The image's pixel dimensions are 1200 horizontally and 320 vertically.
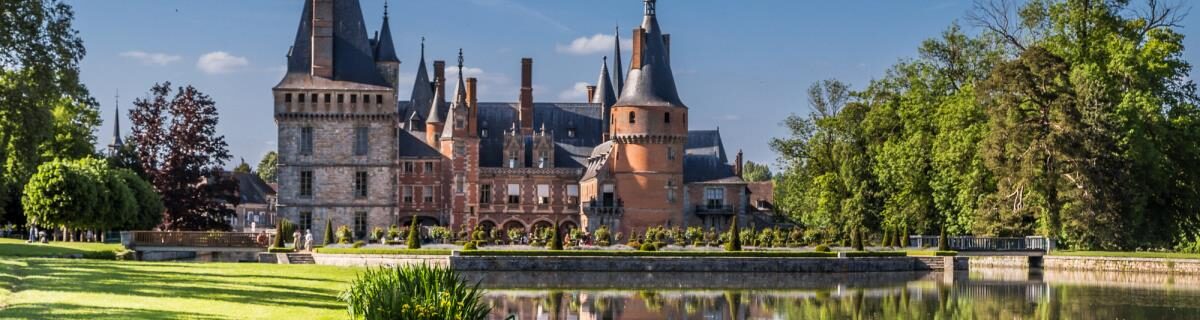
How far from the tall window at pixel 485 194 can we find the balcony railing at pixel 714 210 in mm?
11416

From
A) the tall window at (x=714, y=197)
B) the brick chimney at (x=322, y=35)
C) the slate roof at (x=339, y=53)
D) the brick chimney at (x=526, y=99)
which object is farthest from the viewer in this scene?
the brick chimney at (x=526, y=99)

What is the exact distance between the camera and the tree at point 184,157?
61875mm

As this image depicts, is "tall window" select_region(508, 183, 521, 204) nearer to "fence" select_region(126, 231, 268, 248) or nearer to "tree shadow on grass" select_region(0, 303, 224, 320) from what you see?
"fence" select_region(126, 231, 268, 248)

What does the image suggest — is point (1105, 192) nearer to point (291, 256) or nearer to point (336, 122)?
point (291, 256)

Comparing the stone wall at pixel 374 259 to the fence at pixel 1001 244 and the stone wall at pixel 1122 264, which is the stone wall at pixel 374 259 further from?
the stone wall at pixel 1122 264

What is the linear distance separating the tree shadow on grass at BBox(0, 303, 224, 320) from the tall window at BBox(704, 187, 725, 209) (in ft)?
190

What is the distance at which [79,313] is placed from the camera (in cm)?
1858

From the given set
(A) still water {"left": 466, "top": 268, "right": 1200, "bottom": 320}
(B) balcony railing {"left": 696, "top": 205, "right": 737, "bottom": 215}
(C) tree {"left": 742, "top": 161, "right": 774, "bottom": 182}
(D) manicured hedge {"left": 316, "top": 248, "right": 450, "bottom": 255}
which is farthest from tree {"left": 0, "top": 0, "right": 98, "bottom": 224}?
(C) tree {"left": 742, "top": 161, "right": 774, "bottom": 182}

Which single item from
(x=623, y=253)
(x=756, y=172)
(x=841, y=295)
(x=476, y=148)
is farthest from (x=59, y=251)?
(x=756, y=172)

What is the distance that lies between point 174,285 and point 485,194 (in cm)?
5428

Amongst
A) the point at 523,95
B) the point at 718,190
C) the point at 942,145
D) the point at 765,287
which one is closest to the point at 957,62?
the point at 942,145

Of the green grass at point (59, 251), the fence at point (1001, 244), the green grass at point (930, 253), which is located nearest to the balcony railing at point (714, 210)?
the fence at point (1001, 244)

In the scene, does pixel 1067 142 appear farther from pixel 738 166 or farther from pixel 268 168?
pixel 268 168

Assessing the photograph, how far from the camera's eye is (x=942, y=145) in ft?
181
